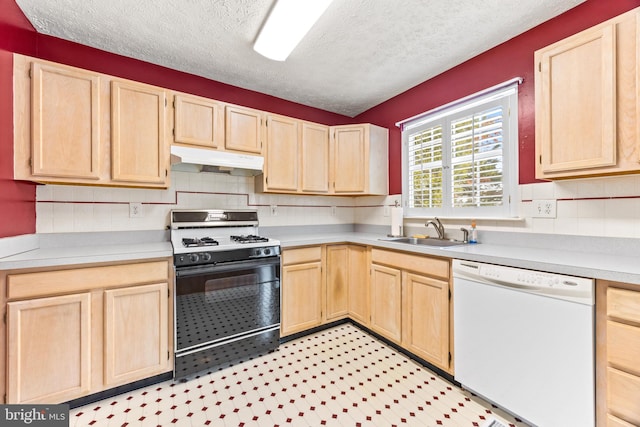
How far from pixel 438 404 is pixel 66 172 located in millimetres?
2905

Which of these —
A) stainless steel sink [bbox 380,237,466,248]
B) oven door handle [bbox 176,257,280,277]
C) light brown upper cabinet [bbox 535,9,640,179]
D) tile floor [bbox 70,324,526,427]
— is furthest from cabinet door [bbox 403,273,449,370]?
oven door handle [bbox 176,257,280,277]

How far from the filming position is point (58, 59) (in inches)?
80.9

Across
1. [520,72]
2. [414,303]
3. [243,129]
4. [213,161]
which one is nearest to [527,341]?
[414,303]

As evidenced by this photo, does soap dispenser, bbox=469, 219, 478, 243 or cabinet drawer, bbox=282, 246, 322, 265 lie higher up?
soap dispenser, bbox=469, 219, 478, 243

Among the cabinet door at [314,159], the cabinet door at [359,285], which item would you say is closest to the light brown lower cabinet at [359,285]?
the cabinet door at [359,285]

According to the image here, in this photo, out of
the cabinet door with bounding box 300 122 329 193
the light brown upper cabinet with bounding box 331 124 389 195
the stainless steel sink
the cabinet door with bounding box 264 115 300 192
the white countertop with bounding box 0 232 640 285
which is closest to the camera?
the white countertop with bounding box 0 232 640 285

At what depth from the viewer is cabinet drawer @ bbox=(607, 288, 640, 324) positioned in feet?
3.79

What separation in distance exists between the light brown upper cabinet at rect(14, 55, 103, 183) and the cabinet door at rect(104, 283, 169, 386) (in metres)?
0.90

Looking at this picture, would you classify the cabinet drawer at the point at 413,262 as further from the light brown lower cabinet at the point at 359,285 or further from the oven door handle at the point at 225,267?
the oven door handle at the point at 225,267

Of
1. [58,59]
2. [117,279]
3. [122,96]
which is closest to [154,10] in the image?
[122,96]

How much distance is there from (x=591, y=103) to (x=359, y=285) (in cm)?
219

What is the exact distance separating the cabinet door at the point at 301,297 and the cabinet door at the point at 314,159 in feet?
2.87

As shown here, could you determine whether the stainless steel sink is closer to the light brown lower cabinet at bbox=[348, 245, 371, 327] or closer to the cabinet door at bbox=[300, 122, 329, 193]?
the light brown lower cabinet at bbox=[348, 245, 371, 327]

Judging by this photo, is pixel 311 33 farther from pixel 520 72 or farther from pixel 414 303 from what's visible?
pixel 414 303
